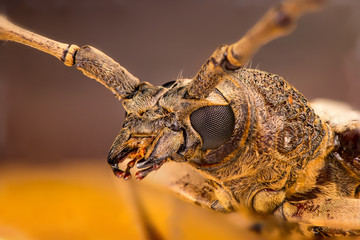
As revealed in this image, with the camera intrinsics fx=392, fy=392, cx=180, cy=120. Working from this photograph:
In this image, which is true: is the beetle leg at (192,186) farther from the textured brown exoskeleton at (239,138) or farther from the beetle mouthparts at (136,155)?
the beetle mouthparts at (136,155)

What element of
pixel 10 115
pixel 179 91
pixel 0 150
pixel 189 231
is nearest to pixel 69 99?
pixel 10 115

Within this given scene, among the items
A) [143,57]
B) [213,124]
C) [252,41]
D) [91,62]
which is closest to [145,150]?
[213,124]

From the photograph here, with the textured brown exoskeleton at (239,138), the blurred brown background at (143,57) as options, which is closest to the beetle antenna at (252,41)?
the textured brown exoskeleton at (239,138)

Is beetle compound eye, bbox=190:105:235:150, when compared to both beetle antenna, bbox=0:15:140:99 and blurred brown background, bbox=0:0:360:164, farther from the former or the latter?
blurred brown background, bbox=0:0:360:164

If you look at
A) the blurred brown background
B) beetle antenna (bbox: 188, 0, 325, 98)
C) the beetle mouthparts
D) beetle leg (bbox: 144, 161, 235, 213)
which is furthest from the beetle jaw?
the blurred brown background

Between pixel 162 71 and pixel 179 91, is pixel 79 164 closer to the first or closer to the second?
pixel 162 71

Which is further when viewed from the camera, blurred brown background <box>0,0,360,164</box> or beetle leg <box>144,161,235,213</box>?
blurred brown background <box>0,0,360,164</box>

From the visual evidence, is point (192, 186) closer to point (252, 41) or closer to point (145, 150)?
point (145, 150)
